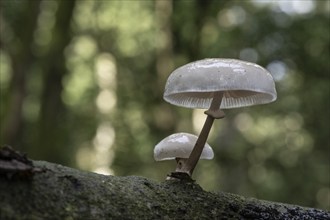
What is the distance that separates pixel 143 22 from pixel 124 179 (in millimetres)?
11257

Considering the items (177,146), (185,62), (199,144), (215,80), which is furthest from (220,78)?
(185,62)

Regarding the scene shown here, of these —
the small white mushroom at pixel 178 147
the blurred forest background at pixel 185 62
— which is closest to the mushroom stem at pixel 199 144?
the small white mushroom at pixel 178 147

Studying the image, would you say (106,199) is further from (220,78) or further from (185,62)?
(185,62)

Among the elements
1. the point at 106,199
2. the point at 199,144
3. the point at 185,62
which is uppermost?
the point at 185,62

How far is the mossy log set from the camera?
1312 millimetres

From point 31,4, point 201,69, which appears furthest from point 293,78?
point 201,69

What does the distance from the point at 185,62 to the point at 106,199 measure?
293 inches

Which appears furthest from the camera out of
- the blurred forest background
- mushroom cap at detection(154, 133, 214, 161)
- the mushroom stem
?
the blurred forest background

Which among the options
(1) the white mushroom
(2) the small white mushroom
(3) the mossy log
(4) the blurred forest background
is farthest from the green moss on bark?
(4) the blurred forest background

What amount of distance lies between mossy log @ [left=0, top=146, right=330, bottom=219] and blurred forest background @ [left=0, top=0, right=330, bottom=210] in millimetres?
4335

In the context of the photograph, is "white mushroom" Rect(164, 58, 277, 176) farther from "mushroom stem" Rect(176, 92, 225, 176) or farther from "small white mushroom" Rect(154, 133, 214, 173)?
"small white mushroom" Rect(154, 133, 214, 173)

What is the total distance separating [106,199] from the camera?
58.8 inches

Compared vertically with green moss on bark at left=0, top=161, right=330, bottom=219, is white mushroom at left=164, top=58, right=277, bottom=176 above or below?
above

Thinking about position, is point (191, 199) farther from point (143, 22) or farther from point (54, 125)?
point (143, 22)
